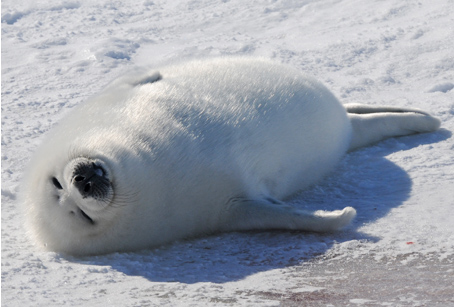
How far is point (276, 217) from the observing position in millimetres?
3695

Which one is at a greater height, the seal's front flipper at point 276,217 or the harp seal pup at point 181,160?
the harp seal pup at point 181,160

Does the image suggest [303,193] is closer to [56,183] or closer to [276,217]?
[276,217]

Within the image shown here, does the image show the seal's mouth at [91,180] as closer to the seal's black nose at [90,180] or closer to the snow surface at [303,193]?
the seal's black nose at [90,180]

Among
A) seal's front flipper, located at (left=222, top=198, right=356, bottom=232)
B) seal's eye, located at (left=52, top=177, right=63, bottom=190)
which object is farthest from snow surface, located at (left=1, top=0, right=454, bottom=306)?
seal's eye, located at (left=52, top=177, right=63, bottom=190)

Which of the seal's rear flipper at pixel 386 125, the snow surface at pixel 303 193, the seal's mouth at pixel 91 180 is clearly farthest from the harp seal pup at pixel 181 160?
the seal's rear flipper at pixel 386 125

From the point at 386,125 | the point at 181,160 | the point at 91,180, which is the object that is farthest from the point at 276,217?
the point at 386,125

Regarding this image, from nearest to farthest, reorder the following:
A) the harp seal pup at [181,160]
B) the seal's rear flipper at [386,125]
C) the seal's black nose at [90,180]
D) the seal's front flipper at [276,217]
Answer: the seal's black nose at [90,180], the harp seal pup at [181,160], the seal's front flipper at [276,217], the seal's rear flipper at [386,125]

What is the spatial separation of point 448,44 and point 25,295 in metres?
5.29

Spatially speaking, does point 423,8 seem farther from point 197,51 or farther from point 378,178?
point 378,178

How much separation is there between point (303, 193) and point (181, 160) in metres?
1.03

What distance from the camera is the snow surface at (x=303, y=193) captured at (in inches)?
115

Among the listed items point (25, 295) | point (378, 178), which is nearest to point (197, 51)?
point (378, 178)

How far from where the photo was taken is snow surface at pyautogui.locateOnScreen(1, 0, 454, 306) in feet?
9.57

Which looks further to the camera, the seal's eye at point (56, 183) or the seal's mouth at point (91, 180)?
the seal's eye at point (56, 183)
